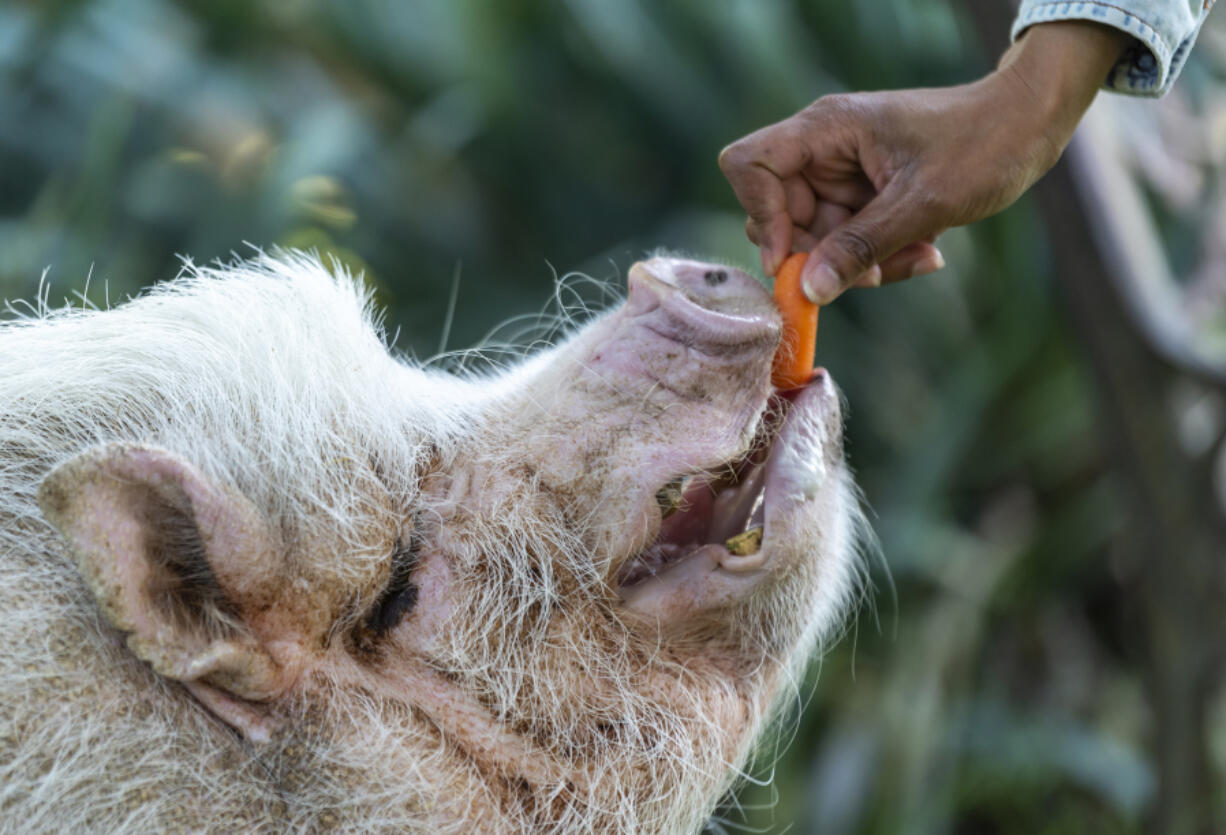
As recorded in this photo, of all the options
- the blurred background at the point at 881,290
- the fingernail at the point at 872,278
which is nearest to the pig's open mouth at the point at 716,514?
the fingernail at the point at 872,278

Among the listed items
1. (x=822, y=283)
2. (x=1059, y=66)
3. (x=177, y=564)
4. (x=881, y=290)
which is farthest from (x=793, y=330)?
(x=881, y=290)

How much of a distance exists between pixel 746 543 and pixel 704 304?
0.79ft

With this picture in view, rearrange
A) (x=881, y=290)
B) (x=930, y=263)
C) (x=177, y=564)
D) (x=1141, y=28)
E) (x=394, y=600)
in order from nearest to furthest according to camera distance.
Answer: (x=177, y=564) < (x=394, y=600) < (x=1141, y=28) < (x=930, y=263) < (x=881, y=290)

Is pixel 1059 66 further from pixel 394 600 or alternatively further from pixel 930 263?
pixel 394 600

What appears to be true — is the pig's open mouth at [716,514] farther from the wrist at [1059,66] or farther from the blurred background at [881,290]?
the blurred background at [881,290]

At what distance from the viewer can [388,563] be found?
1.13m

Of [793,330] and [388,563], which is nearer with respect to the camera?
[388,563]

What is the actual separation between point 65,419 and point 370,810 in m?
0.45

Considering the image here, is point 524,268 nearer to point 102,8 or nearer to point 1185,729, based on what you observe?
point 102,8

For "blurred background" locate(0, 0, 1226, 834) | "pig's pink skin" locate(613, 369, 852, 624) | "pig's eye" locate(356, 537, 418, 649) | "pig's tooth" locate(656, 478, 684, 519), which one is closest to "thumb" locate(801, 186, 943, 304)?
"pig's pink skin" locate(613, 369, 852, 624)

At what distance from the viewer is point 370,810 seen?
1.05 m

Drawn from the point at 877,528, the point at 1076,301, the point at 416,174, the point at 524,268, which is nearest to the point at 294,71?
the point at 416,174

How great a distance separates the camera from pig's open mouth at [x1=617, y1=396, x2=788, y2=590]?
1.18 m

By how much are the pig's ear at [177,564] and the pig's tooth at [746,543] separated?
1.41ft
